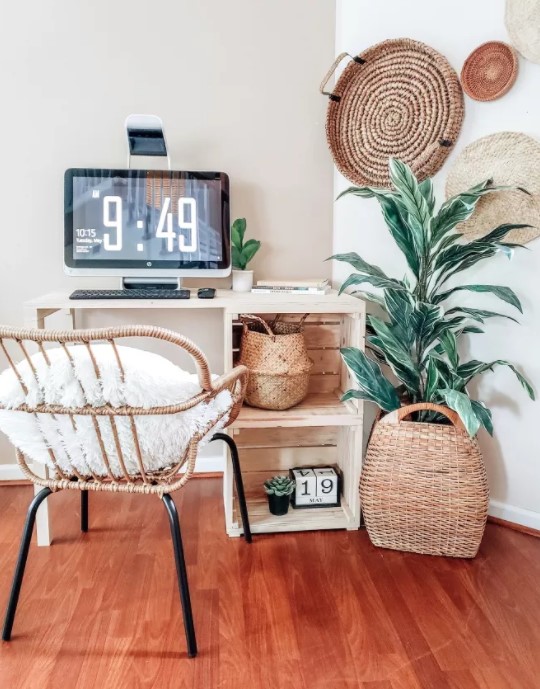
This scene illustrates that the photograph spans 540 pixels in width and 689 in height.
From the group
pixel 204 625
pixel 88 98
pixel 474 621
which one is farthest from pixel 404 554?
pixel 88 98

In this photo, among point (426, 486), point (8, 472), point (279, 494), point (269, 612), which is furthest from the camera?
point (8, 472)

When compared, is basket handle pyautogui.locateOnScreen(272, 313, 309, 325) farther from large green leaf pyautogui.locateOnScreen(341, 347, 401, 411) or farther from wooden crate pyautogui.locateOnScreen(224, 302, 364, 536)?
large green leaf pyautogui.locateOnScreen(341, 347, 401, 411)

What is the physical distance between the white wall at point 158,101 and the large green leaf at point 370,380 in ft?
2.36

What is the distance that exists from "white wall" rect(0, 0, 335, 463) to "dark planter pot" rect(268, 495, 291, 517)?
1.02 m

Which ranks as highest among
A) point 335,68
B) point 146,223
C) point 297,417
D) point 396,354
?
point 335,68

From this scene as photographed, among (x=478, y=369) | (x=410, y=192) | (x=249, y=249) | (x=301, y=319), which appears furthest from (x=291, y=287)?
(x=478, y=369)

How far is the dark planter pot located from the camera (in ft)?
6.04

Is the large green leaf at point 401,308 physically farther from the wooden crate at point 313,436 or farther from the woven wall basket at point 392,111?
the woven wall basket at point 392,111

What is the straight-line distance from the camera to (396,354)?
1.64 metres

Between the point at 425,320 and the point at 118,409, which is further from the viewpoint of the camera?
the point at 425,320

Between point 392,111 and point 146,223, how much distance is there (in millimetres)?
978

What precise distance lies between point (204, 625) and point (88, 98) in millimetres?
1841

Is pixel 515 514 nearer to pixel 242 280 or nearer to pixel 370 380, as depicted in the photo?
pixel 370 380

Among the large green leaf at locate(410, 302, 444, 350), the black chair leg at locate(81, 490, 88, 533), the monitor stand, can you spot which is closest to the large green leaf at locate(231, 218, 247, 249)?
the monitor stand
